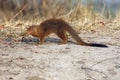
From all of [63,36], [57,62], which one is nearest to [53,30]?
[63,36]

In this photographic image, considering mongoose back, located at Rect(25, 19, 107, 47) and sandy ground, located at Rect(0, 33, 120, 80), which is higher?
mongoose back, located at Rect(25, 19, 107, 47)

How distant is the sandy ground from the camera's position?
5.52 metres

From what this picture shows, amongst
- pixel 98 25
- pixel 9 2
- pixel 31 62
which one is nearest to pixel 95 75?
pixel 31 62

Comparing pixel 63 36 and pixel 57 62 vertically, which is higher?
pixel 63 36

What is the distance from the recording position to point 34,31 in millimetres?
6676

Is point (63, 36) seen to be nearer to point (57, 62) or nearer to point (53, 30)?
point (53, 30)

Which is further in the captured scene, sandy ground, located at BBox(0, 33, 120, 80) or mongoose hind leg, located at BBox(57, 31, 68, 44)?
mongoose hind leg, located at BBox(57, 31, 68, 44)

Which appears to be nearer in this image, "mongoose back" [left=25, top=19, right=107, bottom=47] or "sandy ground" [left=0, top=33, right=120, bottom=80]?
"sandy ground" [left=0, top=33, right=120, bottom=80]

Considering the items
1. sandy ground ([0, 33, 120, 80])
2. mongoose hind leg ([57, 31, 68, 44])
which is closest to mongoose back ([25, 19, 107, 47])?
mongoose hind leg ([57, 31, 68, 44])

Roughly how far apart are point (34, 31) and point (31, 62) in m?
0.93

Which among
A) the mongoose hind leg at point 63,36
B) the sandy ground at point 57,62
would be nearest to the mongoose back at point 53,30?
the mongoose hind leg at point 63,36

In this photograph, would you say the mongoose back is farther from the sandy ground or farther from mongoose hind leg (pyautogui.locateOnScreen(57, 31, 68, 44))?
the sandy ground

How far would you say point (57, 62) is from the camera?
584cm

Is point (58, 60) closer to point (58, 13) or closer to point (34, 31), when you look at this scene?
point (34, 31)
